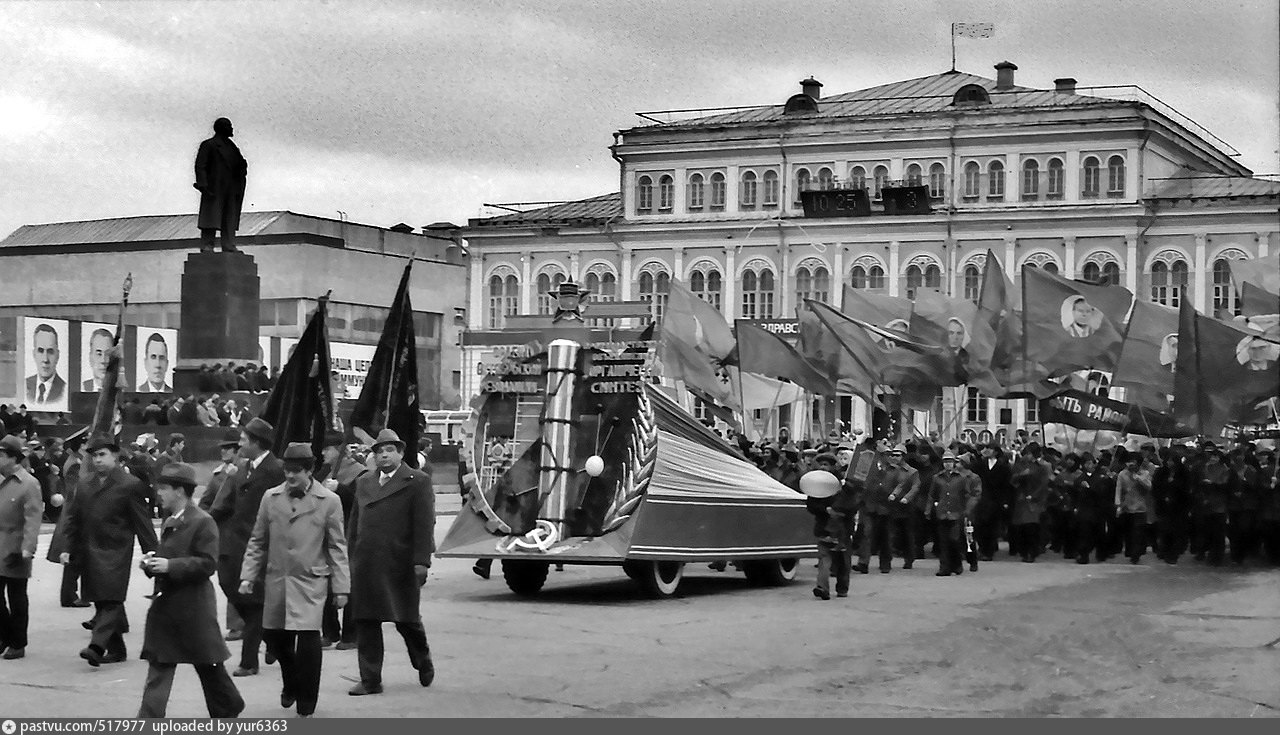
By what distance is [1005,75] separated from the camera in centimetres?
7575

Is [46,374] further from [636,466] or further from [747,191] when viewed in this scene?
[636,466]

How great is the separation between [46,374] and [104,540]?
37.6 meters

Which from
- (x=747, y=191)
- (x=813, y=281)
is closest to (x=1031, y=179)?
(x=813, y=281)

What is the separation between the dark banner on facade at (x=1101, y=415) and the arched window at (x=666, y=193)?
157ft

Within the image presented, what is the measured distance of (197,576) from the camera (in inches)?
397

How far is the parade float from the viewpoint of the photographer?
18.6m

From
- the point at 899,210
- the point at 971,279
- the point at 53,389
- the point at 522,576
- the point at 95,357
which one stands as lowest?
the point at 522,576

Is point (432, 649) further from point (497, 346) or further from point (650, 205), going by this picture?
point (650, 205)

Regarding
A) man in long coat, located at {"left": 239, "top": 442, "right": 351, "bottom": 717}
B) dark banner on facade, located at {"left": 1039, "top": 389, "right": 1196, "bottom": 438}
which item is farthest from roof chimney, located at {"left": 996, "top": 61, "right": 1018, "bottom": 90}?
man in long coat, located at {"left": 239, "top": 442, "right": 351, "bottom": 717}

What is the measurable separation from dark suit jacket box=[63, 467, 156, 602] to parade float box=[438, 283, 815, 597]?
17.9 ft

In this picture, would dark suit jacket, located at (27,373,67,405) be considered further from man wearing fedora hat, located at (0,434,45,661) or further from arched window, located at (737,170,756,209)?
man wearing fedora hat, located at (0,434,45,661)

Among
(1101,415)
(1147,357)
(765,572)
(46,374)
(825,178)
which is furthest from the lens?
(825,178)

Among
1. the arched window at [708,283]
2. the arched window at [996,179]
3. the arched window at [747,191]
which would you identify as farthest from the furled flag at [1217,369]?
the arched window at [708,283]

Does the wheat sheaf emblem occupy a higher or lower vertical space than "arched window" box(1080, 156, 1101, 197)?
lower
